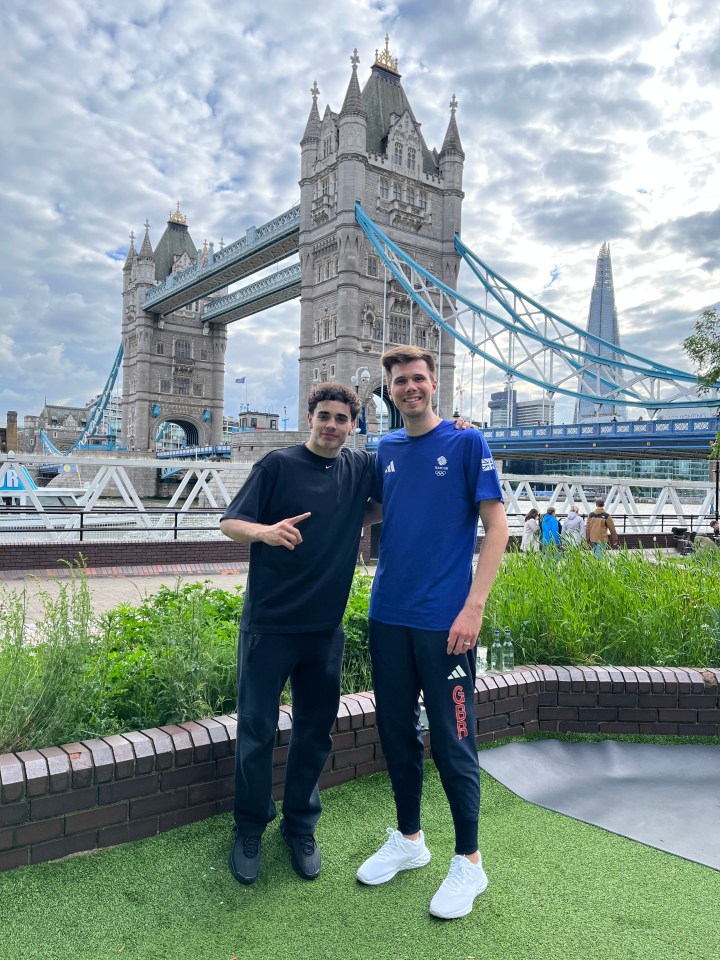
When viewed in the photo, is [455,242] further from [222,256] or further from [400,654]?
[400,654]

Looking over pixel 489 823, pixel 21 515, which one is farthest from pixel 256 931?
pixel 21 515

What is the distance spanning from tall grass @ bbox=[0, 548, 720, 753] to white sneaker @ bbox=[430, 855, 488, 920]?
129cm

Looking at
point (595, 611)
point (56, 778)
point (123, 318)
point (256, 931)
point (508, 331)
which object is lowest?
point (256, 931)

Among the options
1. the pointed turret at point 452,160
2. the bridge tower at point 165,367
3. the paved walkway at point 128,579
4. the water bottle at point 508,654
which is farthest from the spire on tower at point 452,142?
the water bottle at point 508,654

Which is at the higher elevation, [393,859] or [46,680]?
[46,680]

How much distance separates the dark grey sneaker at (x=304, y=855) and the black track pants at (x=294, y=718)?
0.11 ft

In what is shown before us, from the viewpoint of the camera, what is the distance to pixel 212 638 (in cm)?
361

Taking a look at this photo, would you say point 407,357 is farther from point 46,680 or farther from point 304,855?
point 46,680

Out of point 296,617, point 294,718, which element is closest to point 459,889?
point 294,718

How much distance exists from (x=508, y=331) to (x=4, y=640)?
42.4 meters

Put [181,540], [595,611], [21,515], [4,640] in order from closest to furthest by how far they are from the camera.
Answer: [4,640] → [595,611] → [181,540] → [21,515]

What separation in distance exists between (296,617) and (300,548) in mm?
264

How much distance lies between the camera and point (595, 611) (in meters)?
4.40

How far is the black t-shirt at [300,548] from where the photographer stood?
2551 millimetres
